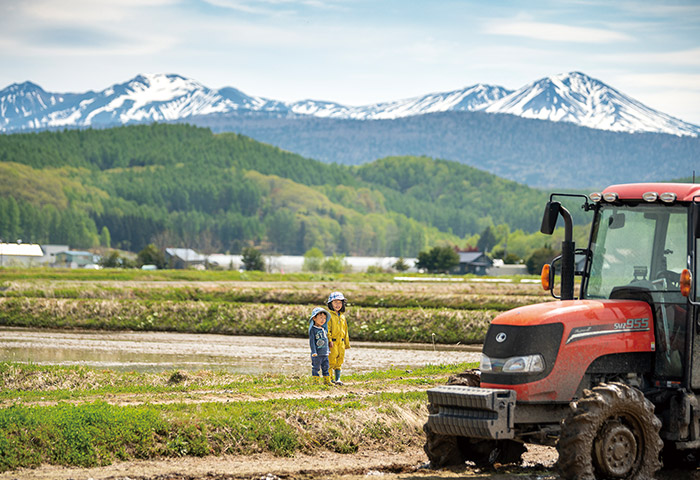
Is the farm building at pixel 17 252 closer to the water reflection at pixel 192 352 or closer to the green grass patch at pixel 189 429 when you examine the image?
the water reflection at pixel 192 352

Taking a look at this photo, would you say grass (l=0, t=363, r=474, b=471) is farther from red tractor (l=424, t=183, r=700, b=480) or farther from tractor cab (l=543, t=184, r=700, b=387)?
tractor cab (l=543, t=184, r=700, b=387)

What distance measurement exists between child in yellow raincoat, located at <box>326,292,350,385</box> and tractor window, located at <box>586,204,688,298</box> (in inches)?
284

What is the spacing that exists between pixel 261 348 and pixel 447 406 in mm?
22343

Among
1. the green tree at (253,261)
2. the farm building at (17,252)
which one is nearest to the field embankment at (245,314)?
the farm building at (17,252)

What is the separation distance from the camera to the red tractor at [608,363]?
12.3 metres

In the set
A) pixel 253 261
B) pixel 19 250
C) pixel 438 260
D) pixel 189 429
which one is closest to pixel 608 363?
pixel 189 429

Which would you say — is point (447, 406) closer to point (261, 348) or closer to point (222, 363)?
point (222, 363)

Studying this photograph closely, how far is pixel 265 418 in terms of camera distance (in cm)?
1523

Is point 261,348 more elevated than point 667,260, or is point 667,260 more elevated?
point 667,260

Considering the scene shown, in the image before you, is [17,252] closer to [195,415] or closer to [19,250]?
[19,250]

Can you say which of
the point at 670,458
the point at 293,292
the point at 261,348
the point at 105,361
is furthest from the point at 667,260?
the point at 293,292

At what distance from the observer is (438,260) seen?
543 feet

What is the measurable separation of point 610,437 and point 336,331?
8639mm

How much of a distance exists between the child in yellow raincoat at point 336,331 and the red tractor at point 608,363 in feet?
21.2
